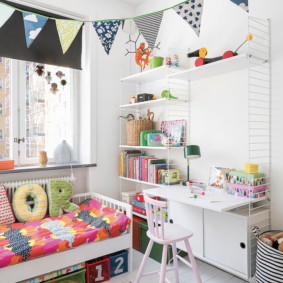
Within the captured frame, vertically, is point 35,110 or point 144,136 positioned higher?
point 35,110

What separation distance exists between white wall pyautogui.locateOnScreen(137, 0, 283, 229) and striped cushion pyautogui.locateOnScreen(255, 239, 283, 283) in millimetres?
472

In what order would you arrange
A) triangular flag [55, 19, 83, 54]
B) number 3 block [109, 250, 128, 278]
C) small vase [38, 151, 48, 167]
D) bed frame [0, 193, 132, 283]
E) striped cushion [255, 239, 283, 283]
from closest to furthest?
striped cushion [255, 239, 283, 283] → bed frame [0, 193, 132, 283] → number 3 block [109, 250, 128, 278] → triangular flag [55, 19, 83, 54] → small vase [38, 151, 48, 167]

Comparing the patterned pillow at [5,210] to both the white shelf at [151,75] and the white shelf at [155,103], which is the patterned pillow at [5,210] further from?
the white shelf at [151,75]

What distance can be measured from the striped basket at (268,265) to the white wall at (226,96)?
0.47m

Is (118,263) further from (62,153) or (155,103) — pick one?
(155,103)

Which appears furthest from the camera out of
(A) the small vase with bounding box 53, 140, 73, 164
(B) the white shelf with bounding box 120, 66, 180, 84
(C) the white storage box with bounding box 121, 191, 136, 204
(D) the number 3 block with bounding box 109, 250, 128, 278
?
(C) the white storage box with bounding box 121, 191, 136, 204

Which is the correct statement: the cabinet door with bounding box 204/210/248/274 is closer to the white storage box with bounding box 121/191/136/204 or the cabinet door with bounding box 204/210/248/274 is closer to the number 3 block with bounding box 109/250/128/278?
the number 3 block with bounding box 109/250/128/278

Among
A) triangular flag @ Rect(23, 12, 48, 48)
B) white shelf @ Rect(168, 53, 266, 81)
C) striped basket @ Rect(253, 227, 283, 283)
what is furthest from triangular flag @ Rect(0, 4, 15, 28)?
striped basket @ Rect(253, 227, 283, 283)

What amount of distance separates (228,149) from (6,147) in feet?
7.14

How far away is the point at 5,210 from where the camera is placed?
2.32 m

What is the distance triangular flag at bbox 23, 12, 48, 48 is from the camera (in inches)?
94.7

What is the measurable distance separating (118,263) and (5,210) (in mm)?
1092

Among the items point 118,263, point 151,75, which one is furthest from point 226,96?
point 118,263

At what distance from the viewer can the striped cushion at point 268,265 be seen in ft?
5.12
